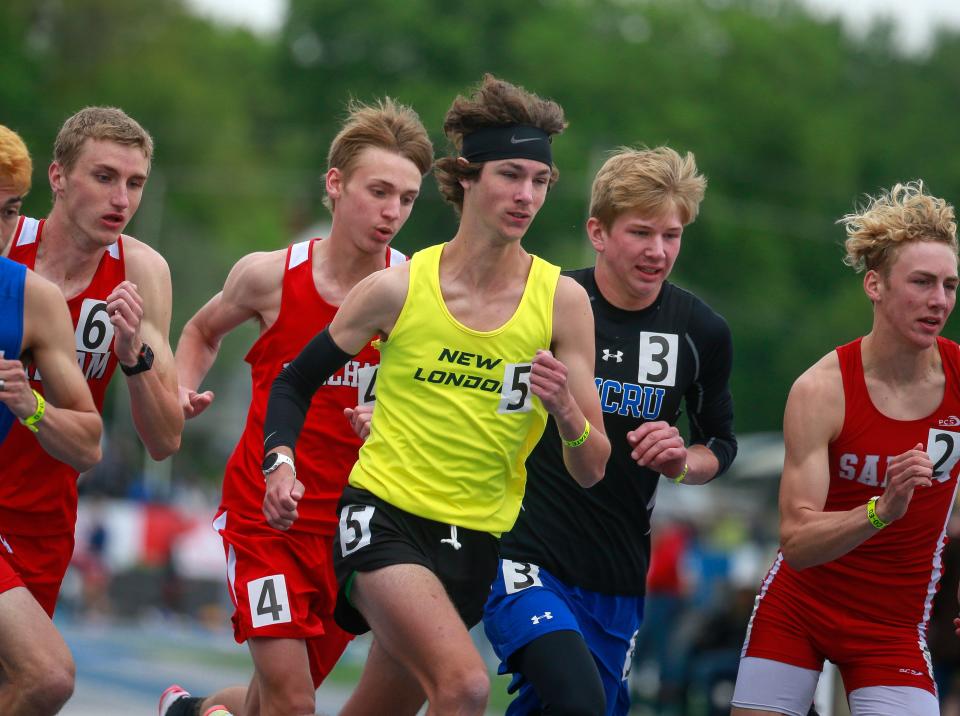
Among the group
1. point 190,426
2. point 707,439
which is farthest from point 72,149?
point 190,426

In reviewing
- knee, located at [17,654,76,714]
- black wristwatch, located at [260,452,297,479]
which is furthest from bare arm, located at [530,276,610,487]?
knee, located at [17,654,76,714]

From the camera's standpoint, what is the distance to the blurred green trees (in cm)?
5391

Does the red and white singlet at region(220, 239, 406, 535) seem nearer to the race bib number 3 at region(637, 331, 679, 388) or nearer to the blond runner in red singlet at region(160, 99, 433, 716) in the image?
the blond runner in red singlet at region(160, 99, 433, 716)

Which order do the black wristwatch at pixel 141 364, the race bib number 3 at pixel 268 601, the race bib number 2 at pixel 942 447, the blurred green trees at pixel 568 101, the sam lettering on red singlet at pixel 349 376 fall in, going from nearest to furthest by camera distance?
1. the black wristwatch at pixel 141 364
2. the race bib number 2 at pixel 942 447
3. the race bib number 3 at pixel 268 601
4. the sam lettering on red singlet at pixel 349 376
5. the blurred green trees at pixel 568 101

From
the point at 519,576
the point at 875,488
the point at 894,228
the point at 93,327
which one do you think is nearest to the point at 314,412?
the point at 93,327

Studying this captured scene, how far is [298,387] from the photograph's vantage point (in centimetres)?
682

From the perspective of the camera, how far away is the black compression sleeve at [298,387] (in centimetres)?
671

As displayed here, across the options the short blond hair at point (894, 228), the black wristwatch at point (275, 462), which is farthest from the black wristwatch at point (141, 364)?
the short blond hair at point (894, 228)

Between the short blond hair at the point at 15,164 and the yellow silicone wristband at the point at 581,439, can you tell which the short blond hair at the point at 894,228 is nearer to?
the yellow silicone wristband at the point at 581,439

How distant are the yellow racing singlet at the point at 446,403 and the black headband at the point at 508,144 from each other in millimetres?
555

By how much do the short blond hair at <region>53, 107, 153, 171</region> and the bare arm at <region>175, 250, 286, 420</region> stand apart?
80 cm

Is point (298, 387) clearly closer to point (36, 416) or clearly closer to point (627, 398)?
point (36, 416)

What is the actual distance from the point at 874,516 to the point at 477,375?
5.73 ft

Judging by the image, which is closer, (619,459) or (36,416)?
(36,416)
